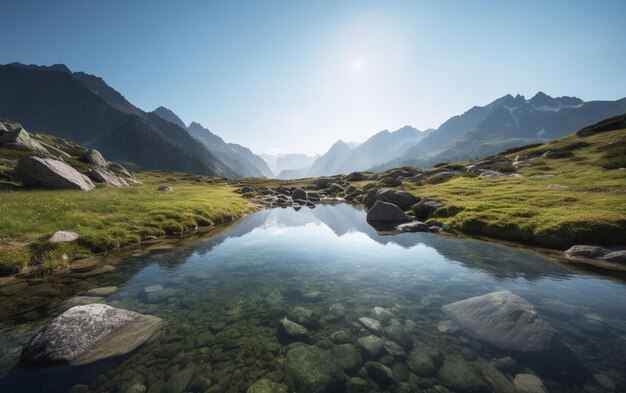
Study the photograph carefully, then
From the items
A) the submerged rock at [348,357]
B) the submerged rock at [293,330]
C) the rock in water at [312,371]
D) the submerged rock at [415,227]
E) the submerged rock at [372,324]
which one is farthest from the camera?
the submerged rock at [415,227]

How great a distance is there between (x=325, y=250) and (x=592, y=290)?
17.9m

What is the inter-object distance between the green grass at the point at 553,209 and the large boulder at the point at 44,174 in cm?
5178

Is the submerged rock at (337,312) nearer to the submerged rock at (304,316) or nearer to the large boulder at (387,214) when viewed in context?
the submerged rock at (304,316)

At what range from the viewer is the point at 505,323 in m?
10.6

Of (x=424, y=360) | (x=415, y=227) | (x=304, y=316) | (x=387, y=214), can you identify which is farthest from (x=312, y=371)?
(x=387, y=214)

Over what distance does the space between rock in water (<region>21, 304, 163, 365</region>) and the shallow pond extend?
377 mm

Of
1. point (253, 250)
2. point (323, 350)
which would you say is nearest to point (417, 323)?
point (323, 350)

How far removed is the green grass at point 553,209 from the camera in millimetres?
21188

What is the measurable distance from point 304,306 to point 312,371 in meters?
4.73

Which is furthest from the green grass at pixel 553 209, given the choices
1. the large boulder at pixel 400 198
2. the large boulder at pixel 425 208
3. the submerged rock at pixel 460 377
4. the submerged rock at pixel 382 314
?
the submerged rock at pixel 460 377

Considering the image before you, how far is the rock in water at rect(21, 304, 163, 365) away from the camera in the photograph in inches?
349

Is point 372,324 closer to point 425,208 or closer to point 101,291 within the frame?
point 101,291

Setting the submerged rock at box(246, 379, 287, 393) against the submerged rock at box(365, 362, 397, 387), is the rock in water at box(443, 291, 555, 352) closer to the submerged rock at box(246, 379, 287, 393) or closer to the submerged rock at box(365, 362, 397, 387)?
the submerged rock at box(365, 362, 397, 387)

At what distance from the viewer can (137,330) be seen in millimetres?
10766
